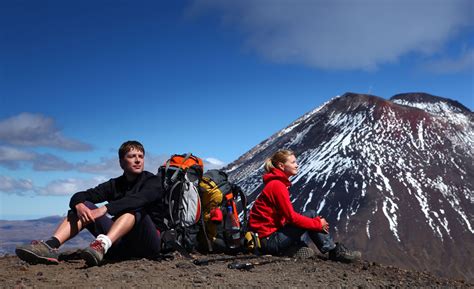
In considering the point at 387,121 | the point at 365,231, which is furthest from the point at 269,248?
the point at 387,121

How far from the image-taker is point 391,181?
165 meters

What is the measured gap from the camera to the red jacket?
9.35 metres

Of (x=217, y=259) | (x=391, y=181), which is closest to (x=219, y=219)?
(x=217, y=259)

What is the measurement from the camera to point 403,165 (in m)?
173

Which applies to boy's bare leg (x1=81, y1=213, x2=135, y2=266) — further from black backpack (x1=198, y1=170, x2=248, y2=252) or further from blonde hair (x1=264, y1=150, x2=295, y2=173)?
blonde hair (x1=264, y1=150, x2=295, y2=173)

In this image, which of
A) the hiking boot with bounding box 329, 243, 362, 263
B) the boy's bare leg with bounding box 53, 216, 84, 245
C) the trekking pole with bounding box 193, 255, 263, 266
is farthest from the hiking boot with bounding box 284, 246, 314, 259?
the boy's bare leg with bounding box 53, 216, 84, 245

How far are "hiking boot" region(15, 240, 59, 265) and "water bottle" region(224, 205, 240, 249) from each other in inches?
122

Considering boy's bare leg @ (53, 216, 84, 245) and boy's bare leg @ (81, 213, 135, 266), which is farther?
boy's bare leg @ (53, 216, 84, 245)

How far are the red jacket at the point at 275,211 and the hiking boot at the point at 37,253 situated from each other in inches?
140

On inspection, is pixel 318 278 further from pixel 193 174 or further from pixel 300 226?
pixel 193 174

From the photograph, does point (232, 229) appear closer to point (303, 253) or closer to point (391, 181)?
point (303, 253)

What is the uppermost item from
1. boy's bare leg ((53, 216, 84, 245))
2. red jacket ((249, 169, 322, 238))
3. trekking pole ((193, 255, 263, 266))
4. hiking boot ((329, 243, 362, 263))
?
red jacket ((249, 169, 322, 238))

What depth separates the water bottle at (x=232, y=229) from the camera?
395 inches

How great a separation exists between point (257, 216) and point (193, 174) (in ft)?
4.75
